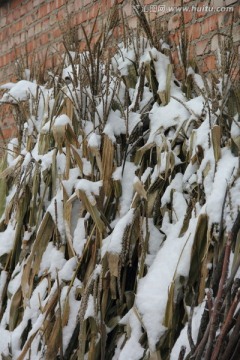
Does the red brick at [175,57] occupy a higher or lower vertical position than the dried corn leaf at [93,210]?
higher

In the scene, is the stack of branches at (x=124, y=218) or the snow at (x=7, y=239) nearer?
the stack of branches at (x=124, y=218)

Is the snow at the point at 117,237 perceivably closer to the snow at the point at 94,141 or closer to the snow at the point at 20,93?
the snow at the point at 94,141

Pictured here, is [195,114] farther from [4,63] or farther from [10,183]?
[4,63]

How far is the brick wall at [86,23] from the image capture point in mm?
2650

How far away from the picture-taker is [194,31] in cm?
276

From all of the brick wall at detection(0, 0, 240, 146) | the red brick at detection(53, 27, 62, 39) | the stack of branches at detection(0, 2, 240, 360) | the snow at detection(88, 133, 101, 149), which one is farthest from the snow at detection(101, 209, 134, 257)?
the red brick at detection(53, 27, 62, 39)

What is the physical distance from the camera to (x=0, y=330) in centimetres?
251

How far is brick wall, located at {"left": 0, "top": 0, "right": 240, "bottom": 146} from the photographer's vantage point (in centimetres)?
265

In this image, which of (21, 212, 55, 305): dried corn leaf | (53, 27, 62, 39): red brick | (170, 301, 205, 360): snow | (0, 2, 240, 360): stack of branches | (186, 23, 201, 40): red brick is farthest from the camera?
(53, 27, 62, 39): red brick

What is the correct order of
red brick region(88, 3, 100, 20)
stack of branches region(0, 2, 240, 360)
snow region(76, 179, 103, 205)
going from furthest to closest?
1. red brick region(88, 3, 100, 20)
2. snow region(76, 179, 103, 205)
3. stack of branches region(0, 2, 240, 360)

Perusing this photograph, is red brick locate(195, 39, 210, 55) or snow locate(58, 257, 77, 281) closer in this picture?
snow locate(58, 257, 77, 281)

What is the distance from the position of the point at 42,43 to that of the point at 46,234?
1.78 metres

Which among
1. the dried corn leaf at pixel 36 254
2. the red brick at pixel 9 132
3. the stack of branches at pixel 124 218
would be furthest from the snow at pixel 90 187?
the red brick at pixel 9 132

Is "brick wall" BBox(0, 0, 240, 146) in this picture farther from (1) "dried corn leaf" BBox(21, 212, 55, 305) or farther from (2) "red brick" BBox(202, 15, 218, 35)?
(1) "dried corn leaf" BBox(21, 212, 55, 305)
